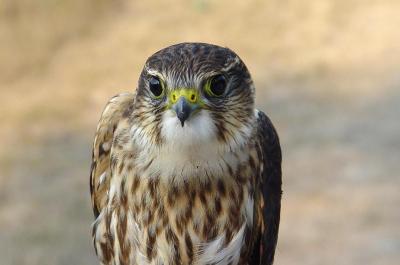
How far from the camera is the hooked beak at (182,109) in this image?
352cm

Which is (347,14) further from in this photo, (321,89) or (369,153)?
(369,153)

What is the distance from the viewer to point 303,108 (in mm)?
12008

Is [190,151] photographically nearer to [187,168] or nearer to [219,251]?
[187,168]

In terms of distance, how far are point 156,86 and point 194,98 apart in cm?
21

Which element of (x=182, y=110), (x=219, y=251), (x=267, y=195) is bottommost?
(x=219, y=251)

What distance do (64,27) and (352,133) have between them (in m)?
4.89

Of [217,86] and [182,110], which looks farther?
[217,86]

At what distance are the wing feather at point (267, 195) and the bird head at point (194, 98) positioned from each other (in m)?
0.34

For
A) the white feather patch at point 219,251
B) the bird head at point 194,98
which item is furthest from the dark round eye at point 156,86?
the white feather patch at point 219,251

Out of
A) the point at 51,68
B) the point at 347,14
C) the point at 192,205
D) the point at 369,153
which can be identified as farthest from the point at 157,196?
the point at 347,14

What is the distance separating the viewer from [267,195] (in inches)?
166

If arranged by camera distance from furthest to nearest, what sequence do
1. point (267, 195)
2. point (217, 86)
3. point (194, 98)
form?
1. point (267, 195)
2. point (217, 86)
3. point (194, 98)

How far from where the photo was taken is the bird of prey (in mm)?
3697

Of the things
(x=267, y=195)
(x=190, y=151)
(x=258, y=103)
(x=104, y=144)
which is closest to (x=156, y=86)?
(x=190, y=151)
